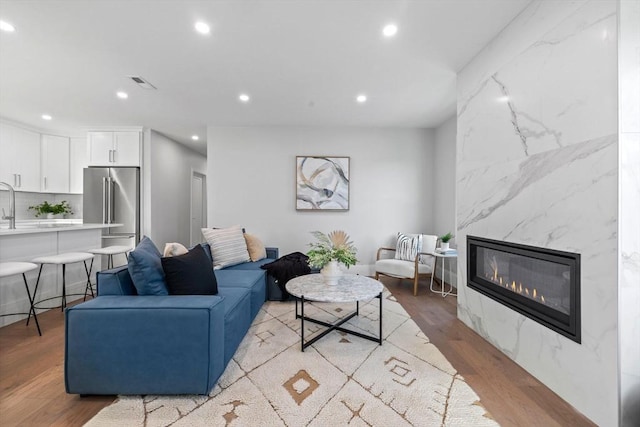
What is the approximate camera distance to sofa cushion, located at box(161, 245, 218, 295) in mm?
1959

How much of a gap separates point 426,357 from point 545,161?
1646mm

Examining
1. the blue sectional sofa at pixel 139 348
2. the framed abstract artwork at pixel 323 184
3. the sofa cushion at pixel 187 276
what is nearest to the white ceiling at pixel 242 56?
the framed abstract artwork at pixel 323 184

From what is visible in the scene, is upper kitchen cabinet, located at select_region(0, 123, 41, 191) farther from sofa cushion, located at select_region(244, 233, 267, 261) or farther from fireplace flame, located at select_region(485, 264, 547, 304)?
fireplace flame, located at select_region(485, 264, 547, 304)

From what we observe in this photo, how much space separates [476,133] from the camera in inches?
102

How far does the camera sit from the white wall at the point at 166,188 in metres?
4.94

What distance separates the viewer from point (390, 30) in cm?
223

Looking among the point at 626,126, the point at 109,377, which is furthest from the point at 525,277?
the point at 109,377

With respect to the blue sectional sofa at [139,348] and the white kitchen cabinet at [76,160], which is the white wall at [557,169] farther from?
the white kitchen cabinet at [76,160]

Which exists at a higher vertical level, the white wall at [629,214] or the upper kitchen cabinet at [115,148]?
the upper kitchen cabinet at [115,148]

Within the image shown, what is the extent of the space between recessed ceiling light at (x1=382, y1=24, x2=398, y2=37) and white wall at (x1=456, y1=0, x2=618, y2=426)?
89 cm

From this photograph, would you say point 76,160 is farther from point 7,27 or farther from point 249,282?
point 249,282

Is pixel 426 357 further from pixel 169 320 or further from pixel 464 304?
pixel 169 320

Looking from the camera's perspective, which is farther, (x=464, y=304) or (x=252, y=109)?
(x=252, y=109)

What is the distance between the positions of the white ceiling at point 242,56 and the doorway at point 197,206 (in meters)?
2.84
